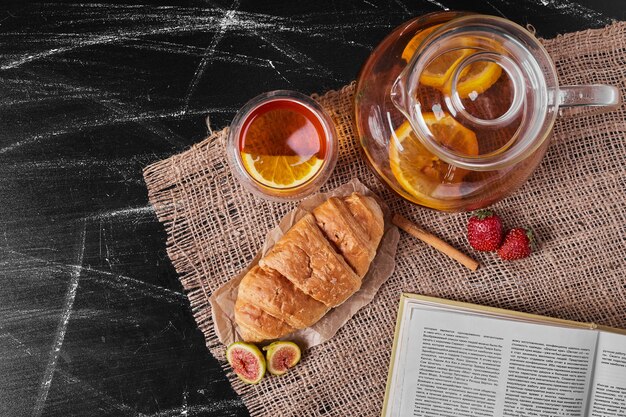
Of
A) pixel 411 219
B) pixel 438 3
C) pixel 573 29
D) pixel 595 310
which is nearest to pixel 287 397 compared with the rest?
pixel 411 219

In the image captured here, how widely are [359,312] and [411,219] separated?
303mm

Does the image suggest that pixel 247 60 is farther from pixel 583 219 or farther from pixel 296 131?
pixel 583 219

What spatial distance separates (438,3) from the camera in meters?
1.81

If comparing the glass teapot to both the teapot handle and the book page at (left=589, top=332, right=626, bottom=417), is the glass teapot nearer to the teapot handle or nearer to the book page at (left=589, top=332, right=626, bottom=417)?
the teapot handle

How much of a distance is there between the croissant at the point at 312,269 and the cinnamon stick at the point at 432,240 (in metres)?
0.09

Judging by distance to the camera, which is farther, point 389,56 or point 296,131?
point 296,131

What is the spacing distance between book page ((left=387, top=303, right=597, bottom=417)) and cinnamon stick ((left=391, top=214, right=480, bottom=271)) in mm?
152

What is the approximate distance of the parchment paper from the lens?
1732mm

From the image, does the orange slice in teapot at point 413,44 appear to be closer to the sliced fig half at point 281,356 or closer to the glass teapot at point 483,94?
the glass teapot at point 483,94

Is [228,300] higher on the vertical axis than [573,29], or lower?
lower

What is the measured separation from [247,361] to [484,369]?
2.17 ft

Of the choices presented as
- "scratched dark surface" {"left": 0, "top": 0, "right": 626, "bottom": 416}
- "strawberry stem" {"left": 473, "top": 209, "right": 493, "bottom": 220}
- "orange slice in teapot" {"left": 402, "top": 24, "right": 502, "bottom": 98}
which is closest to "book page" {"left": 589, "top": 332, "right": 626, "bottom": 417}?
"strawberry stem" {"left": 473, "top": 209, "right": 493, "bottom": 220}

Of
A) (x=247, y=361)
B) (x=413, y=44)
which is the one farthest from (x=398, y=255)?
(x=413, y=44)

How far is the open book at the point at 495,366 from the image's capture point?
1711 millimetres
